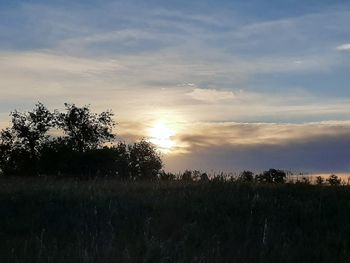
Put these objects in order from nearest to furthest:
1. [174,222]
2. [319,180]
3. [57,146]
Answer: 1. [174,222]
2. [319,180]
3. [57,146]

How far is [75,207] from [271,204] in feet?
19.8

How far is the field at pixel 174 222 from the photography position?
39.4ft

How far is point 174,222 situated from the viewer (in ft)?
50.3

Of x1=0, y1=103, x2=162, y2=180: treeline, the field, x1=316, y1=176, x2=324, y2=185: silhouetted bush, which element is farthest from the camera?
x1=0, y1=103, x2=162, y2=180: treeline

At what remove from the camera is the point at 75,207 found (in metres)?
17.0

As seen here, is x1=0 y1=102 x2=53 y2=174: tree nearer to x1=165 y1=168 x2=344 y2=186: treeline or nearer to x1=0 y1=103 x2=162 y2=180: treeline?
x1=0 y1=103 x2=162 y2=180: treeline

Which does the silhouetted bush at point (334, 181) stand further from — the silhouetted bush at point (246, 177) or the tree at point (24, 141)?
the tree at point (24, 141)

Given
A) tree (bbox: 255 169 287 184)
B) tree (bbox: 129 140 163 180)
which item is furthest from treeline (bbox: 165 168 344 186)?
tree (bbox: 129 140 163 180)

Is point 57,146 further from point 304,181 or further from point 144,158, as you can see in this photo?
point 304,181

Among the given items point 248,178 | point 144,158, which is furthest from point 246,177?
point 144,158

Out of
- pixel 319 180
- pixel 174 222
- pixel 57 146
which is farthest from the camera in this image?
pixel 57 146

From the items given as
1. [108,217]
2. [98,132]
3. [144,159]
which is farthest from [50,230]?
[98,132]

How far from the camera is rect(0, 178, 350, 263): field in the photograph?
1200 cm

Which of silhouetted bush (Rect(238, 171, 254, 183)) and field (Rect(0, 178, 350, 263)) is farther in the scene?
silhouetted bush (Rect(238, 171, 254, 183))
